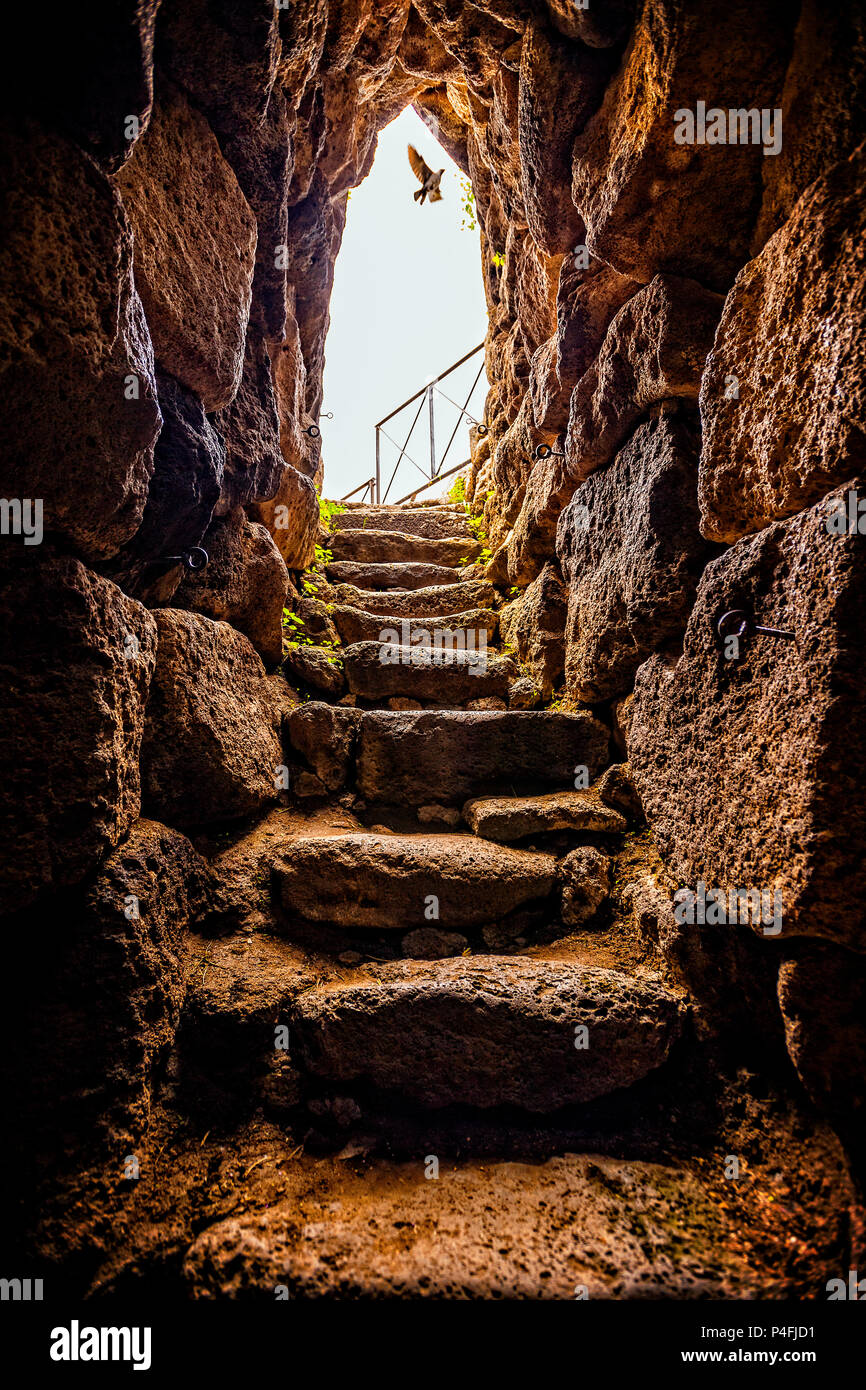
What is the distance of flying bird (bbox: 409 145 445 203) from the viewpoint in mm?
6160

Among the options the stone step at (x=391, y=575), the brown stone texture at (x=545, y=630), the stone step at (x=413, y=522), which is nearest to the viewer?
the brown stone texture at (x=545, y=630)

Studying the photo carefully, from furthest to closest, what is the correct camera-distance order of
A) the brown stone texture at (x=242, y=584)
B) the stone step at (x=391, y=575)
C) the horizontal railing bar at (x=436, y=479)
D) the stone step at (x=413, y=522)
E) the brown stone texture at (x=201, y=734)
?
the horizontal railing bar at (x=436, y=479) < the stone step at (x=413, y=522) < the stone step at (x=391, y=575) < the brown stone texture at (x=242, y=584) < the brown stone texture at (x=201, y=734)

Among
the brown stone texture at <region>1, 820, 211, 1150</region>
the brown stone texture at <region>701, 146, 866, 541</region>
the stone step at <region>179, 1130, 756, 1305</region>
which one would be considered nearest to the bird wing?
the brown stone texture at <region>701, 146, 866, 541</region>

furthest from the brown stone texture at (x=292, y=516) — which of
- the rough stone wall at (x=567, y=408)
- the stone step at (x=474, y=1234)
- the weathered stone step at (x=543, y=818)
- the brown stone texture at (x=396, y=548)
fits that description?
the stone step at (x=474, y=1234)

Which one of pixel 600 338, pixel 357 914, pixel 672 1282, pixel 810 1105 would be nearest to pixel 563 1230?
pixel 672 1282

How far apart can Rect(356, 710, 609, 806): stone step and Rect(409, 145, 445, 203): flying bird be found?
22.1 ft

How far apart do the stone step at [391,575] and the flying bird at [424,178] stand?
4.80 m

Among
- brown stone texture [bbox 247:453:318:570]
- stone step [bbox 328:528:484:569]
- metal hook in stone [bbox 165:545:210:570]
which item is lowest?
metal hook in stone [bbox 165:545:210:570]

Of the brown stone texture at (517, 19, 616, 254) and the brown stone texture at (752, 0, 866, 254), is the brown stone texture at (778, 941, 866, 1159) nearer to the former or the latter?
the brown stone texture at (752, 0, 866, 254)

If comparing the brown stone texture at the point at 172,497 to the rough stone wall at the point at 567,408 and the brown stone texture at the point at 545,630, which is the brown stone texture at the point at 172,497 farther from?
the brown stone texture at the point at 545,630

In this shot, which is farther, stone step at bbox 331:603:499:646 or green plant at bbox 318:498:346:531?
green plant at bbox 318:498:346:531

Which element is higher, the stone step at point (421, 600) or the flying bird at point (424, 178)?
the flying bird at point (424, 178)

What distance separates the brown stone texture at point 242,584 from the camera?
2.28 metres

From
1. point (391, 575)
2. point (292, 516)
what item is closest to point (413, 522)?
point (391, 575)
